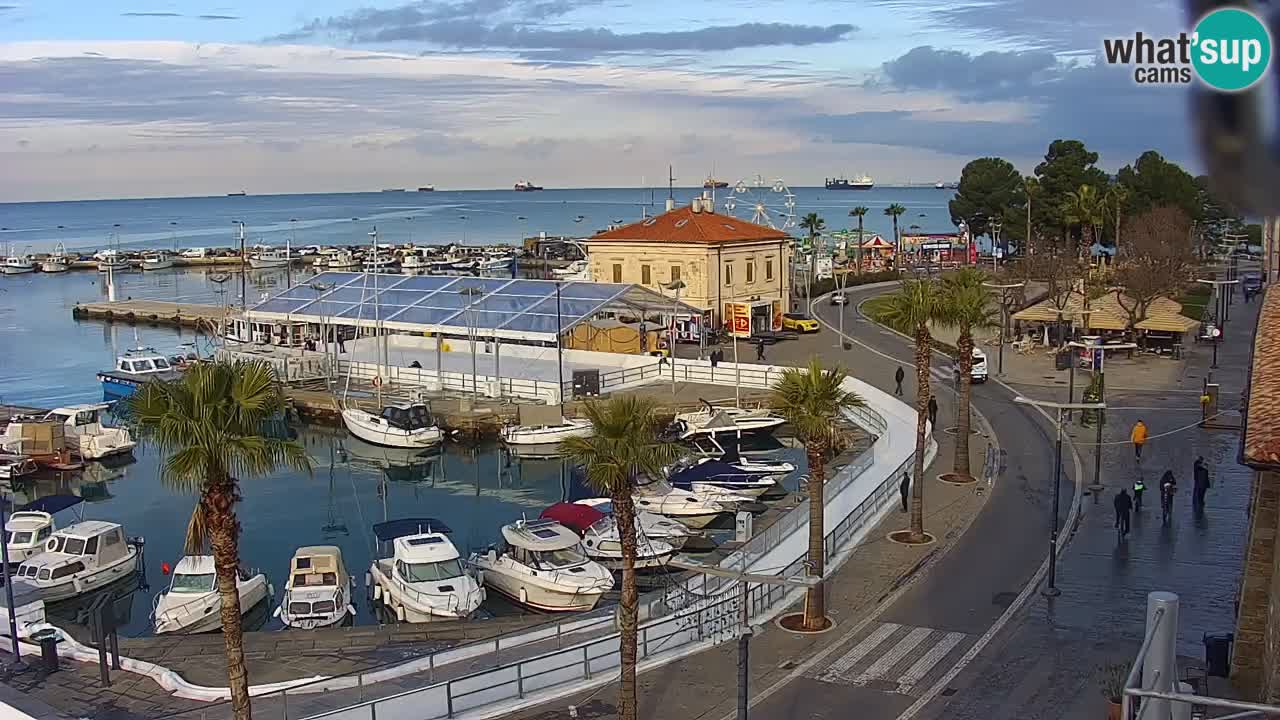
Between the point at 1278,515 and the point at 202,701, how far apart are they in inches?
682

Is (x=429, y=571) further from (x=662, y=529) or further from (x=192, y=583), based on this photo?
(x=662, y=529)

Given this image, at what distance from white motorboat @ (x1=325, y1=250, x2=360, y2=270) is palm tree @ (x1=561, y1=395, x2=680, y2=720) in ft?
459

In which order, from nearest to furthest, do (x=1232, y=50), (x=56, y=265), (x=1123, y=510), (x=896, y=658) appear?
(x=1232, y=50)
(x=896, y=658)
(x=1123, y=510)
(x=56, y=265)

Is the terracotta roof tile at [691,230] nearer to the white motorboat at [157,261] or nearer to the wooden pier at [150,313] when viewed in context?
the wooden pier at [150,313]

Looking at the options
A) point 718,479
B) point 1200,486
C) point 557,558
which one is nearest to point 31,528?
point 557,558

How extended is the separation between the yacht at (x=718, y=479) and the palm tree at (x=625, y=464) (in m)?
19.6

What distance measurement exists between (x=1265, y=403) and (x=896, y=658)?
950 cm

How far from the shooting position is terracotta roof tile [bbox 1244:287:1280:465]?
35.9ft

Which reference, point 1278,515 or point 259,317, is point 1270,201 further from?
point 259,317

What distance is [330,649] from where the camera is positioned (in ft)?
76.0

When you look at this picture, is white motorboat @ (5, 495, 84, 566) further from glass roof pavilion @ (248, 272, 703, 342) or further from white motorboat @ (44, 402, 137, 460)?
glass roof pavilion @ (248, 272, 703, 342)

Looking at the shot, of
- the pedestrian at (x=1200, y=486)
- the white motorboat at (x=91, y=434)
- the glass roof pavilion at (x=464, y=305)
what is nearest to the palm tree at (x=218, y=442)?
the pedestrian at (x=1200, y=486)

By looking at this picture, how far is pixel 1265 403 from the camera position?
12281 millimetres

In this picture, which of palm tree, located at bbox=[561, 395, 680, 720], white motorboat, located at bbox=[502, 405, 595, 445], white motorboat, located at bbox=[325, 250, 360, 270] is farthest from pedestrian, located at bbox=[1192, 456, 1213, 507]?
white motorboat, located at bbox=[325, 250, 360, 270]
